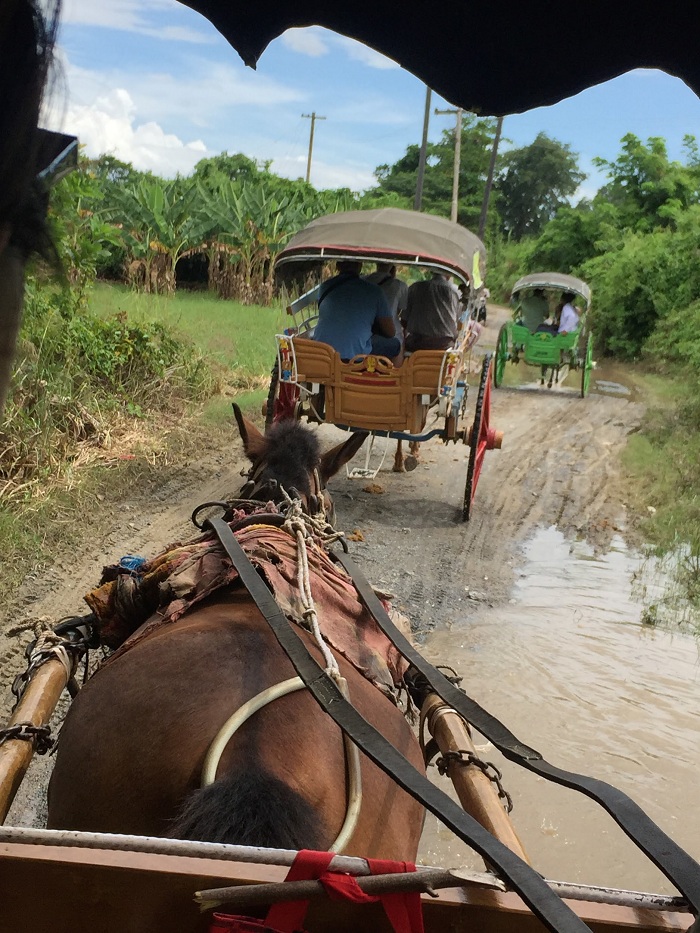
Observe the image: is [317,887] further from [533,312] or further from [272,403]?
[533,312]

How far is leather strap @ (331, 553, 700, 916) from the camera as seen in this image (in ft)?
4.57

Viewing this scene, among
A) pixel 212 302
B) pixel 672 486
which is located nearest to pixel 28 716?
pixel 672 486

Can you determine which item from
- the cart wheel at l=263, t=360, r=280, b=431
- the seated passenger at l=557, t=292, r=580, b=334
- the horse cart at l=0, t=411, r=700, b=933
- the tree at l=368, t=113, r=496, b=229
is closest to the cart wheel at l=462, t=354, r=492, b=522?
the cart wheel at l=263, t=360, r=280, b=431

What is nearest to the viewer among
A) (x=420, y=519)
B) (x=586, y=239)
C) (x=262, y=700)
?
(x=262, y=700)

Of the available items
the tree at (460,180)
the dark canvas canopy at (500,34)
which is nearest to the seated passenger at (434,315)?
the dark canvas canopy at (500,34)

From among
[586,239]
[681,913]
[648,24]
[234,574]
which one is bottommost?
[681,913]

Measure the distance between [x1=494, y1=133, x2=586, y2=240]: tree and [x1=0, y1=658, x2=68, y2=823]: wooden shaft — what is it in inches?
1872

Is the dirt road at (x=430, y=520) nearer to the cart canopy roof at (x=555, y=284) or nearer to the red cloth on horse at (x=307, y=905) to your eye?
the red cloth on horse at (x=307, y=905)

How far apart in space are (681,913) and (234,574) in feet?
5.04

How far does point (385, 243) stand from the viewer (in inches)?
294

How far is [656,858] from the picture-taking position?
1426 millimetres

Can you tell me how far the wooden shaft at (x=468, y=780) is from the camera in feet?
6.61

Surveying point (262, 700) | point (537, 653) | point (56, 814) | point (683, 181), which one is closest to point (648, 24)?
point (262, 700)

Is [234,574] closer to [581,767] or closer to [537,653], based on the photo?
[581,767]
